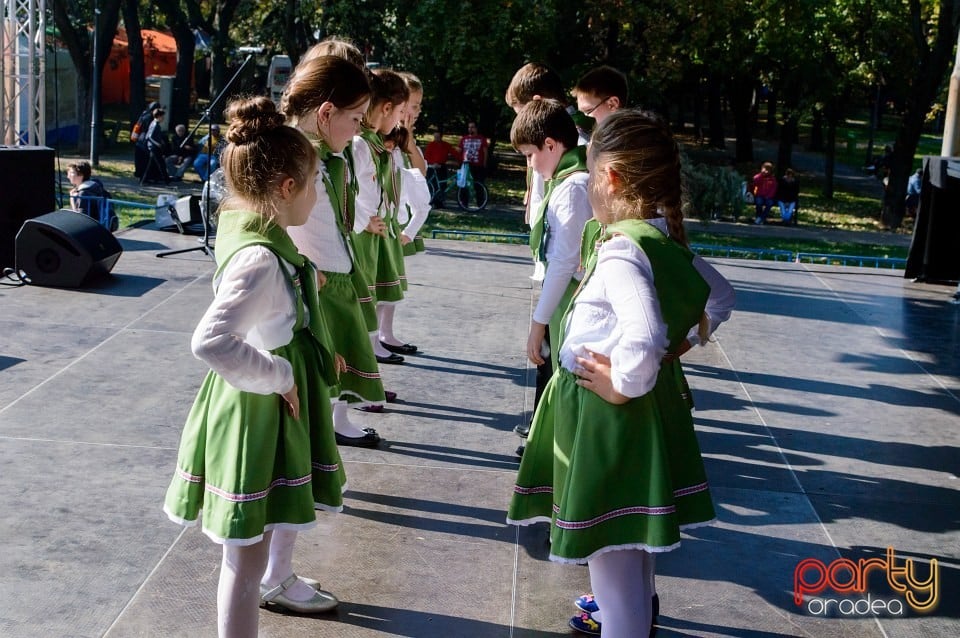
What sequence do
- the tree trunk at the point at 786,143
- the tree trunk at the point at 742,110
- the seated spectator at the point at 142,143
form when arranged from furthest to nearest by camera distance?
1. the tree trunk at the point at 742,110
2. the tree trunk at the point at 786,143
3. the seated spectator at the point at 142,143

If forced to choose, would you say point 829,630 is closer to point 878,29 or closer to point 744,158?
point 878,29

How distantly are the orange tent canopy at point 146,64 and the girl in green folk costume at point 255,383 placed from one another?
37677 millimetres

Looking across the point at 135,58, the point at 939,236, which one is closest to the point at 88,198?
the point at 939,236

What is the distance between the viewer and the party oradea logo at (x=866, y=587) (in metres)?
3.97

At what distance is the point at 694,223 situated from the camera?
2181 cm

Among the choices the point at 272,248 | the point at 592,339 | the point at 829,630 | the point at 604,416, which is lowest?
the point at 829,630

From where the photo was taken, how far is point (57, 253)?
8.28 m

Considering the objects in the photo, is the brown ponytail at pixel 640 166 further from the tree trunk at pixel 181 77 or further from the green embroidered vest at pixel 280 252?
the tree trunk at pixel 181 77

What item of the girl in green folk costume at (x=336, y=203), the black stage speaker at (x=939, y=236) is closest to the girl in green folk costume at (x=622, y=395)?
the girl in green folk costume at (x=336, y=203)

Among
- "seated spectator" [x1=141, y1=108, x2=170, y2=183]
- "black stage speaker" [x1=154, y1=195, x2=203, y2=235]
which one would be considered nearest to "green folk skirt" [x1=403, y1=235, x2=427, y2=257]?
"black stage speaker" [x1=154, y1=195, x2=203, y2=235]

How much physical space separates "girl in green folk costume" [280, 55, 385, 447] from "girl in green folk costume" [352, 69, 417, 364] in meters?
0.68

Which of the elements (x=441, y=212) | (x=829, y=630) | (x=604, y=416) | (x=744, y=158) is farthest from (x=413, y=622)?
(x=744, y=158)

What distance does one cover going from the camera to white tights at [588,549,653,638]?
2.92 metres

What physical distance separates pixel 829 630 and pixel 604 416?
149cm
